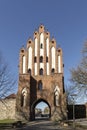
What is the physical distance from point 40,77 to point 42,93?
303 centimetres

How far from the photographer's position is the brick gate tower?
38844mm

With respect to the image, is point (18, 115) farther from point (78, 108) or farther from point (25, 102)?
point (78, 108)

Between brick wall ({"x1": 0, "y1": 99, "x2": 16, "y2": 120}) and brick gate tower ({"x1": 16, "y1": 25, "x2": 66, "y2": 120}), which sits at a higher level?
brick gate tower ({"x1": 16, "y1": 25, "x2": 66, "y2": 120})

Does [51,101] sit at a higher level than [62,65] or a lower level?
lower

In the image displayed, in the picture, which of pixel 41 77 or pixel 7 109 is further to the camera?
pixel 7 109

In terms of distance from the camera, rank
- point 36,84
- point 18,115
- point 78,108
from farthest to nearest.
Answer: point 78,108
point 36,84
point 18,115

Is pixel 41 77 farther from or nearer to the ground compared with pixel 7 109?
farther from the ground

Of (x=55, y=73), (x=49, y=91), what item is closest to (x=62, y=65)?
(x=55, y=73)

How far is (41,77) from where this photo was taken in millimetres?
41219

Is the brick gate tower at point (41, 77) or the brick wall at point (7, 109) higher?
the brick gate tower at point (41, 77)

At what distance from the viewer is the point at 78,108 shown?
148ft

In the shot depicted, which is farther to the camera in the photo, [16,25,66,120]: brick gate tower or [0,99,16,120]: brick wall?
[0,99,16,120]: brick wall

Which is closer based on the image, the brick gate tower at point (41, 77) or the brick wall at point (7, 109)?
the brick gate tower at point (41, 77)

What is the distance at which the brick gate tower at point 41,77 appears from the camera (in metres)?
38.8
